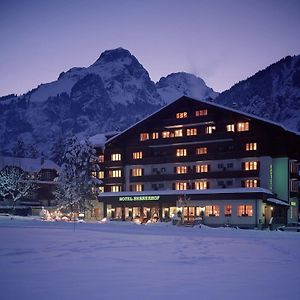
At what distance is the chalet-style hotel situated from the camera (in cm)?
5912

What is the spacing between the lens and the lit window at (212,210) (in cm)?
5950

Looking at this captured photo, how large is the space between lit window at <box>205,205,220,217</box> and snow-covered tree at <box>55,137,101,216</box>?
18.0 meters

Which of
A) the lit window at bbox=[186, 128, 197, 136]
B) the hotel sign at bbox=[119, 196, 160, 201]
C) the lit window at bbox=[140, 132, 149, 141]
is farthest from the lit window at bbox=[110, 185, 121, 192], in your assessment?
the lit window at bbox=[186, 128, 197, 136]

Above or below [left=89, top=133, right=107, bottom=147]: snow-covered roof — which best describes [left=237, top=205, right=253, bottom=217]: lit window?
below

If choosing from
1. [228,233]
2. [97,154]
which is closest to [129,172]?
[97,154]

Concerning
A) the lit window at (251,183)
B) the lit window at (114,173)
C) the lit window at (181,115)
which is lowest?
the lit window at (251,183)

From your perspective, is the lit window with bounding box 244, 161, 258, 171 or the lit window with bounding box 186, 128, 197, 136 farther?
the lit window with bounding box 186, 128, 197, 136

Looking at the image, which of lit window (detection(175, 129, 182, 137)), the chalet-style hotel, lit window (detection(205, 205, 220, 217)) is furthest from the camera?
lit window (detection(175, 129, 182, 137))

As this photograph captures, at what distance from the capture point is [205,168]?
209 ft

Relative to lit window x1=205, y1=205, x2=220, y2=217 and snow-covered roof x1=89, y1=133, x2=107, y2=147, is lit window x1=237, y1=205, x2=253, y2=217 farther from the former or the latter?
snow-covered roof x1=89, y1=133, x2=107, y2=147

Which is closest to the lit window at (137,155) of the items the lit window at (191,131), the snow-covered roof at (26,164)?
the lit window at (191,131)

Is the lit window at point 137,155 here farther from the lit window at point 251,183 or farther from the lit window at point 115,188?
the lit window at point 251,183

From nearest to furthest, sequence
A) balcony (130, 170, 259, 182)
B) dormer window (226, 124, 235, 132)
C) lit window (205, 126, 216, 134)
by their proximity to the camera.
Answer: balcony (130, 170, 259, 182) → dormer window (226, 124, 235, 132) → lit window (205, 126, 216, 134)

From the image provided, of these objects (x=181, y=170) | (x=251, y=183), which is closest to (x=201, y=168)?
(x=181, y=170)
